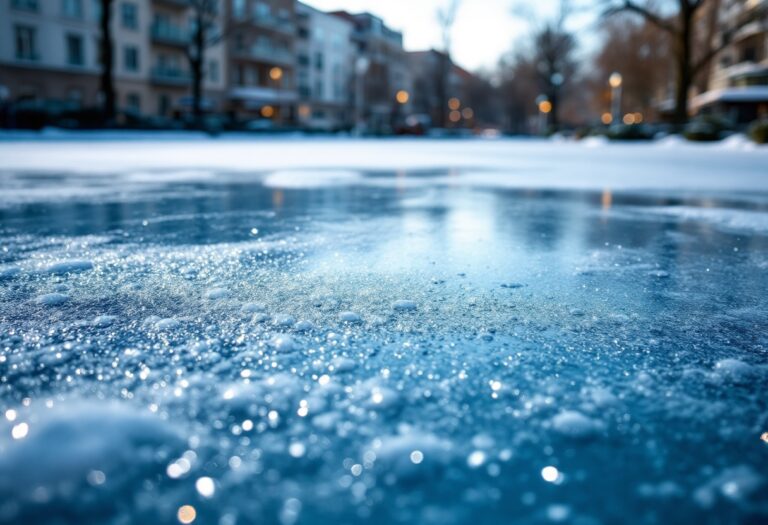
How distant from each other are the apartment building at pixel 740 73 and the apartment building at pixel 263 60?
1273 inches

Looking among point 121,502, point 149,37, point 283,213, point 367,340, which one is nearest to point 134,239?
point 283,213

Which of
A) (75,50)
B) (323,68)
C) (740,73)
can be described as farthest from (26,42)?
(740,73)

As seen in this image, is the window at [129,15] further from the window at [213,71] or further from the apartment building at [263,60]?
the apartment building at [263,60]

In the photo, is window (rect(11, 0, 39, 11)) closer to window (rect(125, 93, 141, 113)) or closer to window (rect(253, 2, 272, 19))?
window (rect(125, 93, 141, 113))

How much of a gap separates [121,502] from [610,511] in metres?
0.76

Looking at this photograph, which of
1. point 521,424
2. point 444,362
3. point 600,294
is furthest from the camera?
point 600,294

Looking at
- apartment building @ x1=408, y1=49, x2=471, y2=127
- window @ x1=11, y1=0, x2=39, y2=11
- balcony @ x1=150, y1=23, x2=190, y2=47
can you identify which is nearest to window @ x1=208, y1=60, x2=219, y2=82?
balcony @ x1=150, y1=23, x2=190, y2=47

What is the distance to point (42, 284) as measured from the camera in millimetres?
2301

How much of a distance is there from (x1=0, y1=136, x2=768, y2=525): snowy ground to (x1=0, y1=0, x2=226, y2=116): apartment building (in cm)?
2741

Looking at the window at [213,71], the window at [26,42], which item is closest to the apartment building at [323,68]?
the window at [213,71]

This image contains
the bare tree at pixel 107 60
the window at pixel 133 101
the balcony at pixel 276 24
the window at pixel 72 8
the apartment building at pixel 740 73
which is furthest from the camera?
the balcony at pixel 276 24

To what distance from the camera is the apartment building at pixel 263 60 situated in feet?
148

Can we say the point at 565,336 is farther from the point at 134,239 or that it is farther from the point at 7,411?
the point at 134,239

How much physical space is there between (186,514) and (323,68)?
196ft
